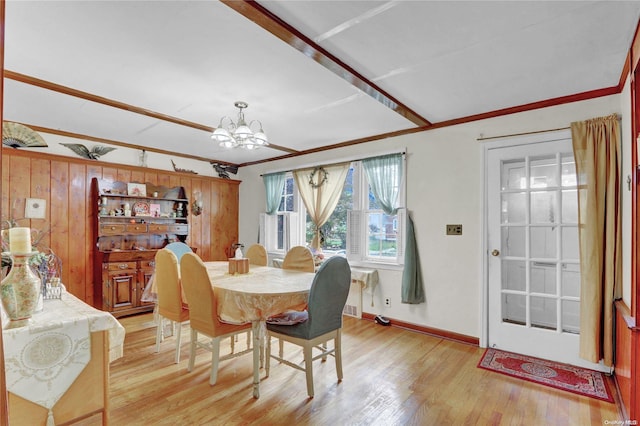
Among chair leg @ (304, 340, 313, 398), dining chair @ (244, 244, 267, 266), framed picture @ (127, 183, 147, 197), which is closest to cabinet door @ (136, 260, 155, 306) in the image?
framed picture @ (127, 183, 147, 197)

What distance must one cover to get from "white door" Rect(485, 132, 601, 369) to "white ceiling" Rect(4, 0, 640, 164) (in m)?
0.59

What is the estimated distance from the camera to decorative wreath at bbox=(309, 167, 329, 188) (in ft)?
15.7

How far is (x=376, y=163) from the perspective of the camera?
423 centimetres

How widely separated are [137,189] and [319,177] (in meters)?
2.58

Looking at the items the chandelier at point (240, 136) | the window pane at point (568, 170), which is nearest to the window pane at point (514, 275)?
the window pane at point (568, 170)

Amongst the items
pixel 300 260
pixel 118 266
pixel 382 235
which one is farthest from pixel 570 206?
pixel 118 266

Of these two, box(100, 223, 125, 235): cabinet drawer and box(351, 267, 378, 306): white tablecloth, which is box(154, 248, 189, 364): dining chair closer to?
box(100, 223, 125, 235): cabinet drawer

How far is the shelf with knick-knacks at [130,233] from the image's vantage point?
4.34 metres

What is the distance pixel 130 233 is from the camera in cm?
470

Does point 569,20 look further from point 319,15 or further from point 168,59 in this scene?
point 168,59

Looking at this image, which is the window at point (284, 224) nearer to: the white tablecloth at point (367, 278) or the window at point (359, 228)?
the window at point (359, 228)

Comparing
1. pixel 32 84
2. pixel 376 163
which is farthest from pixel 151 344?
pixel 376 163

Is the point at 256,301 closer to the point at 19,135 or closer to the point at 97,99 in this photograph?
the point at 97,99

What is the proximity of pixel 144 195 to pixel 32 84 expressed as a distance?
89.2 inches
